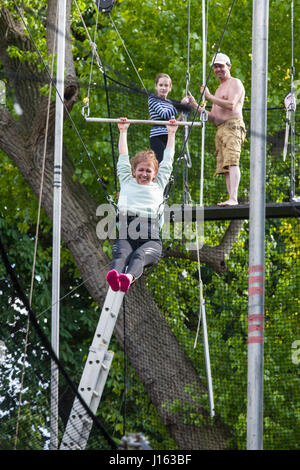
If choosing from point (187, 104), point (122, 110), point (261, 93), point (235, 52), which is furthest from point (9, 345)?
point (235, 52)

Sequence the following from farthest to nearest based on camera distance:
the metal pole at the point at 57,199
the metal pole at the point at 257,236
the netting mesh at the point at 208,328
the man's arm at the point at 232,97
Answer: the netting mesh at the point at 208,328
the man's arm at the point at 232,97
the metal pole at the point at 57,199
the metal pole at the point at 257,236

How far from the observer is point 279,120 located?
902 centimetres

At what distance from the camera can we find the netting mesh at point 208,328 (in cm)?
798

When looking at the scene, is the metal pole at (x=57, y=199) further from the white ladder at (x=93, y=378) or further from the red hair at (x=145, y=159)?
the white ladder at (x=93, y=378)

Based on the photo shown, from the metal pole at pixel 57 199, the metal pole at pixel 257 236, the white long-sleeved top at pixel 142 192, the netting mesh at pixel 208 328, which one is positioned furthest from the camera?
the netting mesh at pixel 208 328

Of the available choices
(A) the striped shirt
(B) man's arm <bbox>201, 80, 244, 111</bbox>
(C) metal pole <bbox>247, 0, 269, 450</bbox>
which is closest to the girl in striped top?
(A) the striped shirt

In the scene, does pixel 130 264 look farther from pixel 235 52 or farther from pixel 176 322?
pixel 235 52

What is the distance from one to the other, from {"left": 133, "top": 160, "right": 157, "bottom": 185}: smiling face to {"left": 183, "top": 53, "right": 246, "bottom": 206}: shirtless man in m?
0.82

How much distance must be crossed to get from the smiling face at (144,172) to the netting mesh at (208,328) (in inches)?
55.9

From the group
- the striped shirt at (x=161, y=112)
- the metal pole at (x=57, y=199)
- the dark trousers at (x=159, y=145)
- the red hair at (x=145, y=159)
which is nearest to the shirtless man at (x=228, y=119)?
the striped shirt at (x=161, y=112)

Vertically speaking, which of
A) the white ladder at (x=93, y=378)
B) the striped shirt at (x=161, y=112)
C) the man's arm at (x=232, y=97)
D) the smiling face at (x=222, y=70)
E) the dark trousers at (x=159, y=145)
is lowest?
the white ladder at (x=93, y=378)

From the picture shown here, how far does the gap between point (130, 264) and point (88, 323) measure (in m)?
5.31

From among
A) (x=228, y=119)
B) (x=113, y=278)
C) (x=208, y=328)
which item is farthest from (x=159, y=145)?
(x=208, y=328)

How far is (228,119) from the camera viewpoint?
6.60 metres
